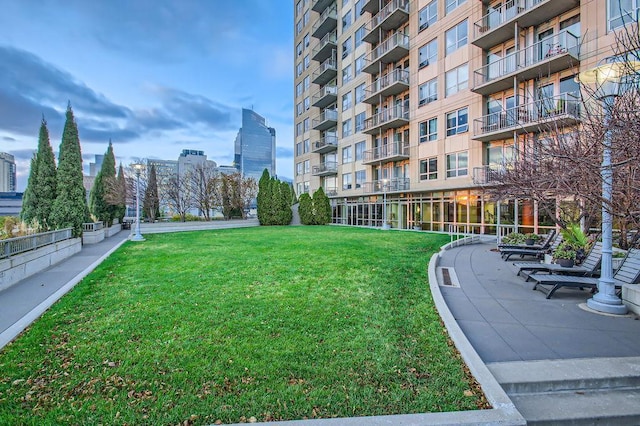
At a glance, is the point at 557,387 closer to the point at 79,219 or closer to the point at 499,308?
the point at 499,308

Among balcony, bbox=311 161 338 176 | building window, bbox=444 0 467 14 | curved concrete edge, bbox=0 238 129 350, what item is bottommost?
curved concrete edge, bbox=0 238 129 350

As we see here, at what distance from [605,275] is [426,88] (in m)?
21.4

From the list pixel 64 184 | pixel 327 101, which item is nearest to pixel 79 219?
pixel 64 184

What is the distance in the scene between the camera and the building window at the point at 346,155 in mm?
32938

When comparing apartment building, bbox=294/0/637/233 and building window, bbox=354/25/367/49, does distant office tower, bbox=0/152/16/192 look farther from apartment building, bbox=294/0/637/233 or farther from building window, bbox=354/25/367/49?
building window, bbox=354/25/367/49

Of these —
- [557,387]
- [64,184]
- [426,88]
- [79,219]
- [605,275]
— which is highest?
[426,88]

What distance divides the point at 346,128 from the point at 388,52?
30.5 feet

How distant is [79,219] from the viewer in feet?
45.0

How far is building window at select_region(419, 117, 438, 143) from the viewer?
76.6ft

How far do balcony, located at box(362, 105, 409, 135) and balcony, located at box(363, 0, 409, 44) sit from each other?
7.15 m

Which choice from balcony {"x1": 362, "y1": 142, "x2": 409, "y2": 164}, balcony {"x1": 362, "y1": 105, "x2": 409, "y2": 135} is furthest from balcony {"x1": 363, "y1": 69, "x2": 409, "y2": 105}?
balcony {"x1": 362, "y1": 142, "x2": 409, "y2": 164}

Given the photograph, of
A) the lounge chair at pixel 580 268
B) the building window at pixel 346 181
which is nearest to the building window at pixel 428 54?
→ the building window at pixel 346 181

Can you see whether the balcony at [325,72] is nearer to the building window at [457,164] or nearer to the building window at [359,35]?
the building window at [359,35]

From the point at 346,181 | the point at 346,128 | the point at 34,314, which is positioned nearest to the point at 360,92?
the point at 346,128
